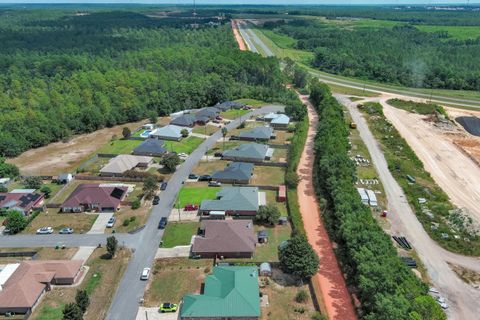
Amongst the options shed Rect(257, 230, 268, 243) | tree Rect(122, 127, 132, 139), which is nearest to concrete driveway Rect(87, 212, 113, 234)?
shed Rect(257, 230, 268, 243)

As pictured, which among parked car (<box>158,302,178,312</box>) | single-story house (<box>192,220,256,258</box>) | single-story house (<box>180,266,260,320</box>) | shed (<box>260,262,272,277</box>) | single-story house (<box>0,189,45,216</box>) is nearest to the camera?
single-story house (<box>180,266,260,320</box>)

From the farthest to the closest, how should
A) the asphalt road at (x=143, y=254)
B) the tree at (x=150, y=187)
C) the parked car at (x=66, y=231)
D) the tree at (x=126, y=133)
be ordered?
the tree at (x=126, y=133) < the tree at (x=150, y=187) < the parked car at (x=66, y=231) < the asphalt road at (x=143, y=254)

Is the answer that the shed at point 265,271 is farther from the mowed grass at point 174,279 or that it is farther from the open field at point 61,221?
the open field at point 61,221

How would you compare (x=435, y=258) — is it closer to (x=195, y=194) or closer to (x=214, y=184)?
(x=214, y=184)

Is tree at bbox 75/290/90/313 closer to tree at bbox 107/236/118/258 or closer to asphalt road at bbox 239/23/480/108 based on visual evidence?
tree at bbox 107/236/118/258

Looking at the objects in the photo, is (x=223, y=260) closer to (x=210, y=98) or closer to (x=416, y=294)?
(x=416, y=294)

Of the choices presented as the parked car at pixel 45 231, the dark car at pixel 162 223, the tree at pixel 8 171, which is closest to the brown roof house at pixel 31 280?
the parked car at pixel 45 231
